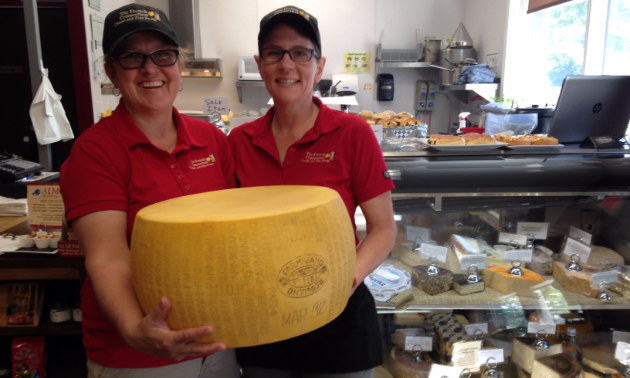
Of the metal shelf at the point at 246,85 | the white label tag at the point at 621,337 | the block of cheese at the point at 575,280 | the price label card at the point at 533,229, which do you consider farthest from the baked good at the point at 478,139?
the metal shelf at the point at 246,85

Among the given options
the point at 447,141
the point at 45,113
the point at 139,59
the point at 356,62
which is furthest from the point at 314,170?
the point at 356,62

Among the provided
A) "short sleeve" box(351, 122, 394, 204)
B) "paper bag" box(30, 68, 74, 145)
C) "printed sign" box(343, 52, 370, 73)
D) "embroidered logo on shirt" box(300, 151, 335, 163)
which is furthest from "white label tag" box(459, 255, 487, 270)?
"printed sign" box(343, 52, 370, 73)

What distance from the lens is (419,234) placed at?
2.03 m

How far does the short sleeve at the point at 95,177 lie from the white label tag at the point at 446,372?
4.77ft

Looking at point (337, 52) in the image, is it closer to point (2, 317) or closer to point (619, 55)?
point (619, 55)

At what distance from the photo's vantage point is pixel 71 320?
182cm

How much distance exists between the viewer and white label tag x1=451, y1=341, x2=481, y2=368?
187 cm

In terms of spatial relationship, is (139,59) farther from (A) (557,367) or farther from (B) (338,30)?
(B) (338,30)

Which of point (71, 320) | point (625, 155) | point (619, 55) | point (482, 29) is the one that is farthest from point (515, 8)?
point (71, 320)

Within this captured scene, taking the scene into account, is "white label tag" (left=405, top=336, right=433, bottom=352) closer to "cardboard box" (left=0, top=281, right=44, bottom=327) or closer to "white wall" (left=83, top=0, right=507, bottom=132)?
"cardboard box" (left=0, top=281, right=44, bottom=327)

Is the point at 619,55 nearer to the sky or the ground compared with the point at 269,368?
nearer to the sky

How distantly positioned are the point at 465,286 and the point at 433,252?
204 millimetres

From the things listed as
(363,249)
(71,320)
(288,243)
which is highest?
(288,243)

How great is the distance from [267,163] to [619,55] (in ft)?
11.9
